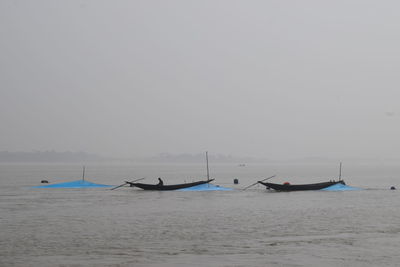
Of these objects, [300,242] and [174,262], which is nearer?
[174,262]

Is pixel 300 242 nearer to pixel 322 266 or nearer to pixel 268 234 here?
pixel 268 234

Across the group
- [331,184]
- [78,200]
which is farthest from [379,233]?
[331,184]

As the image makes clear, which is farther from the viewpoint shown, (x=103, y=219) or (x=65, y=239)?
(x=103, y=219)

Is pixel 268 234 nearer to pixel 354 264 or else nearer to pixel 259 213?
pixel 354 264

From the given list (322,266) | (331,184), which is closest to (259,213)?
(322,266)

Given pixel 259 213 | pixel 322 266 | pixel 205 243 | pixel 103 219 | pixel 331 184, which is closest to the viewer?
pixel 322 266

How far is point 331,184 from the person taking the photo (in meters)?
54.4

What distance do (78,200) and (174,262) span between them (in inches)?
1062

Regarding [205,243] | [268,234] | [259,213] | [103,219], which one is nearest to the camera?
[205,243]

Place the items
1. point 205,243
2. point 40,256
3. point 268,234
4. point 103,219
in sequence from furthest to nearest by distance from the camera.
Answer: point 103,219
point 268,234
point 205,243
point 40,256

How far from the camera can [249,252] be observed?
61.1 ft

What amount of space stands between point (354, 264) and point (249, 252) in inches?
147

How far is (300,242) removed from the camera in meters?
20.9

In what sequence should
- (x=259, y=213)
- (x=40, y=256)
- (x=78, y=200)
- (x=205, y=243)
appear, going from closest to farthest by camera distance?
(x=40, y=256), (x=205, y=243), (x=259, y=213), (x=78, y=200)
